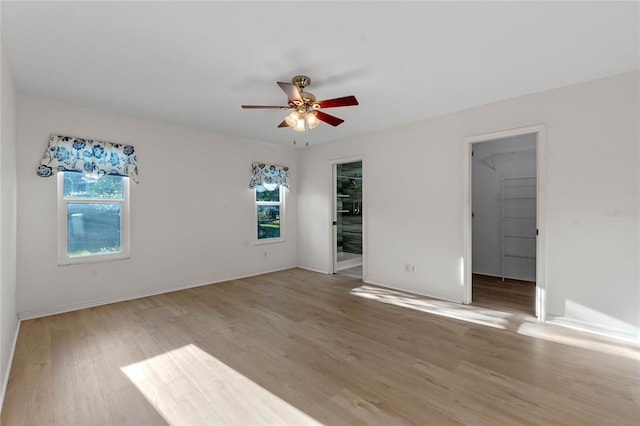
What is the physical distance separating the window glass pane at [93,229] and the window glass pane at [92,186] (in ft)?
0.42

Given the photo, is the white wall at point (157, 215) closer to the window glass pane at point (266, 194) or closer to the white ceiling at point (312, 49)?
the window glass pane at point (266, 194)

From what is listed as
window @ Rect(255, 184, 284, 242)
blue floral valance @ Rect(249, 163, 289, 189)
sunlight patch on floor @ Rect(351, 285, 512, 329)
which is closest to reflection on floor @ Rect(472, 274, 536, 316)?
sunlight patch on floor @ Rect(351, 285, 512, 329)

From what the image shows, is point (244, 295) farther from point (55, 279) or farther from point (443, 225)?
point (443, 225)

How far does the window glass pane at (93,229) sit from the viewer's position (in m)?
3.53

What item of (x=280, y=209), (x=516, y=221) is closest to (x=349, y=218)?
(x=280, y=209)

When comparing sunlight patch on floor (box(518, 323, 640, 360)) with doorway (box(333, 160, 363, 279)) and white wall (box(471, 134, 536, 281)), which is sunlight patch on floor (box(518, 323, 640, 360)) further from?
doorway (box(333, 160, 363, 279))

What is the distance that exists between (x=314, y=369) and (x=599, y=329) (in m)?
2.89

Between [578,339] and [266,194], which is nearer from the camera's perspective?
[578,339]

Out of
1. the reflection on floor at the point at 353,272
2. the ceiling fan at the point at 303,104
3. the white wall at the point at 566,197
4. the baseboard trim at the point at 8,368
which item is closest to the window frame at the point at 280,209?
the reflection on floor at the point at 353,272

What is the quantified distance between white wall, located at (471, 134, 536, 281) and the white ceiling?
2.15 metres

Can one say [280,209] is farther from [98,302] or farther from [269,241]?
[98,302]

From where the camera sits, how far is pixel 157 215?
4176mm

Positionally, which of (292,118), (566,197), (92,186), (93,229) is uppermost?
(292,118)

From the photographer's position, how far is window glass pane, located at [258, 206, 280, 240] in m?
5.49
